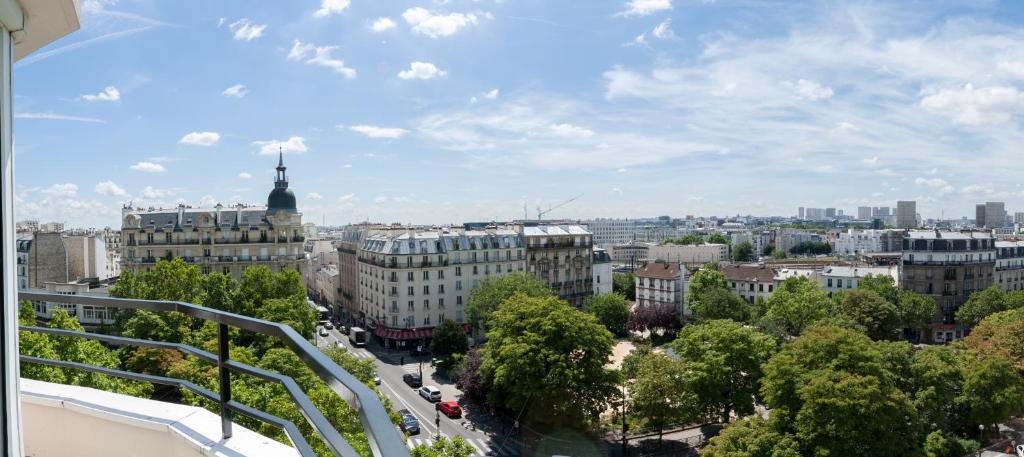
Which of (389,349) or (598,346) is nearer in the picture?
(598,346)

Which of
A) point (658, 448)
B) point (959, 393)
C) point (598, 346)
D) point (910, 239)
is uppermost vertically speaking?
point (910, 239)

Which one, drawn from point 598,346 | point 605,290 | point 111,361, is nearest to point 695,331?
point 598,346

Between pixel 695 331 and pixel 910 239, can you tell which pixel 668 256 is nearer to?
pixel 910 239

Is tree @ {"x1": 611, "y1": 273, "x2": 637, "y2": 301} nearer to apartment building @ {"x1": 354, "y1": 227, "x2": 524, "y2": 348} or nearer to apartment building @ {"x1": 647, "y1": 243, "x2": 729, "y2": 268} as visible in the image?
apartment building @ {"x1": 354, "y1": 227, "x2": 524, "y2": 348}

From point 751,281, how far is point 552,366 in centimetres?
3975

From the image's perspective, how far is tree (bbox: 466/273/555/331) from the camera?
4141 centimetres

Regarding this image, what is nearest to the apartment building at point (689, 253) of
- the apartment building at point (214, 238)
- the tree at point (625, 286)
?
the tree at point (625, 286)

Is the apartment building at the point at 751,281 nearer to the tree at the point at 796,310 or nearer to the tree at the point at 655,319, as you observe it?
the tree at the point at 655,319

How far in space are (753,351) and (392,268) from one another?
26.5m

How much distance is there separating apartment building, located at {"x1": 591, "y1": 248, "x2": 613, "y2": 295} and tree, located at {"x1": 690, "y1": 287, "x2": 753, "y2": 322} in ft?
52.4

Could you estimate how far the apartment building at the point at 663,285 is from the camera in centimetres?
5706

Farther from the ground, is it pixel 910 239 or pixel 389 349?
pixel 910 239

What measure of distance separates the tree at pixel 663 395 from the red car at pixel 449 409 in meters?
8.85

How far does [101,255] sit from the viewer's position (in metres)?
51.8
